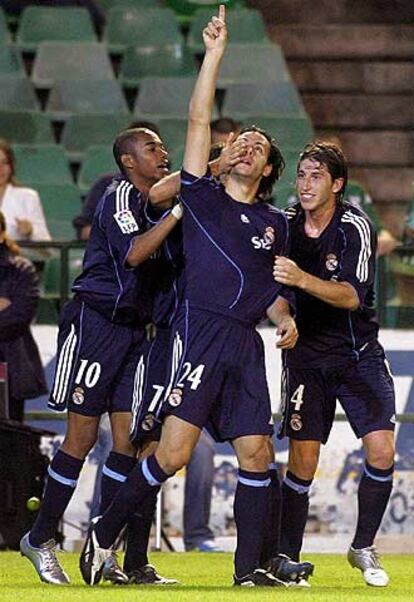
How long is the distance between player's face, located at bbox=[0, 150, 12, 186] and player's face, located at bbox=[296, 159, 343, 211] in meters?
3.98

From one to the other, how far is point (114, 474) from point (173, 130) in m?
6.17

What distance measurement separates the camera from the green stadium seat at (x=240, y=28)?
15.2m

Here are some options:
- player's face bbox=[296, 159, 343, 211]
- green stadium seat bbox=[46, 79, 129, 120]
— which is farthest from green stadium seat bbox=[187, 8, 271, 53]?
player's face bbox=[296, 159, 343, 211]

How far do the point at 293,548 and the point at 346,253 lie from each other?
4.28ft

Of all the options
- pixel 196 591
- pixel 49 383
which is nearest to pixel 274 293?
pixel 196 591

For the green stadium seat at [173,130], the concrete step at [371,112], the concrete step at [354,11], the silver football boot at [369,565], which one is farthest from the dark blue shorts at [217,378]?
the concrete step at [354,11]

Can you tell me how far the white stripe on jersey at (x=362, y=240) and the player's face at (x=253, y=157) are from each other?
0.66 metres

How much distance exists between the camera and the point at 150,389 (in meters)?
7.88

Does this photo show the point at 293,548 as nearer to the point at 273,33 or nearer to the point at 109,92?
the point at 109,92

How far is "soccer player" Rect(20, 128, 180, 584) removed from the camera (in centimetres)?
799

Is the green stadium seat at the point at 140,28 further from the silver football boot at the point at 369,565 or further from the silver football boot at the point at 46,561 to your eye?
the silver football boot at the point at 46,561

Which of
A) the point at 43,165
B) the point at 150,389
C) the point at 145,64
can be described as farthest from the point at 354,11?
the point at 150,389

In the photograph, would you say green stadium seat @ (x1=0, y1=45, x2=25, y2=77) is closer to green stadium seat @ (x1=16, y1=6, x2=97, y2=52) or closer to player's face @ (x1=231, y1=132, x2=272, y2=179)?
green stadium seat @ (x1=16, y1=6, x2=97, y2=52)

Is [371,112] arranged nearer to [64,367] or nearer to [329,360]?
[329,360]
